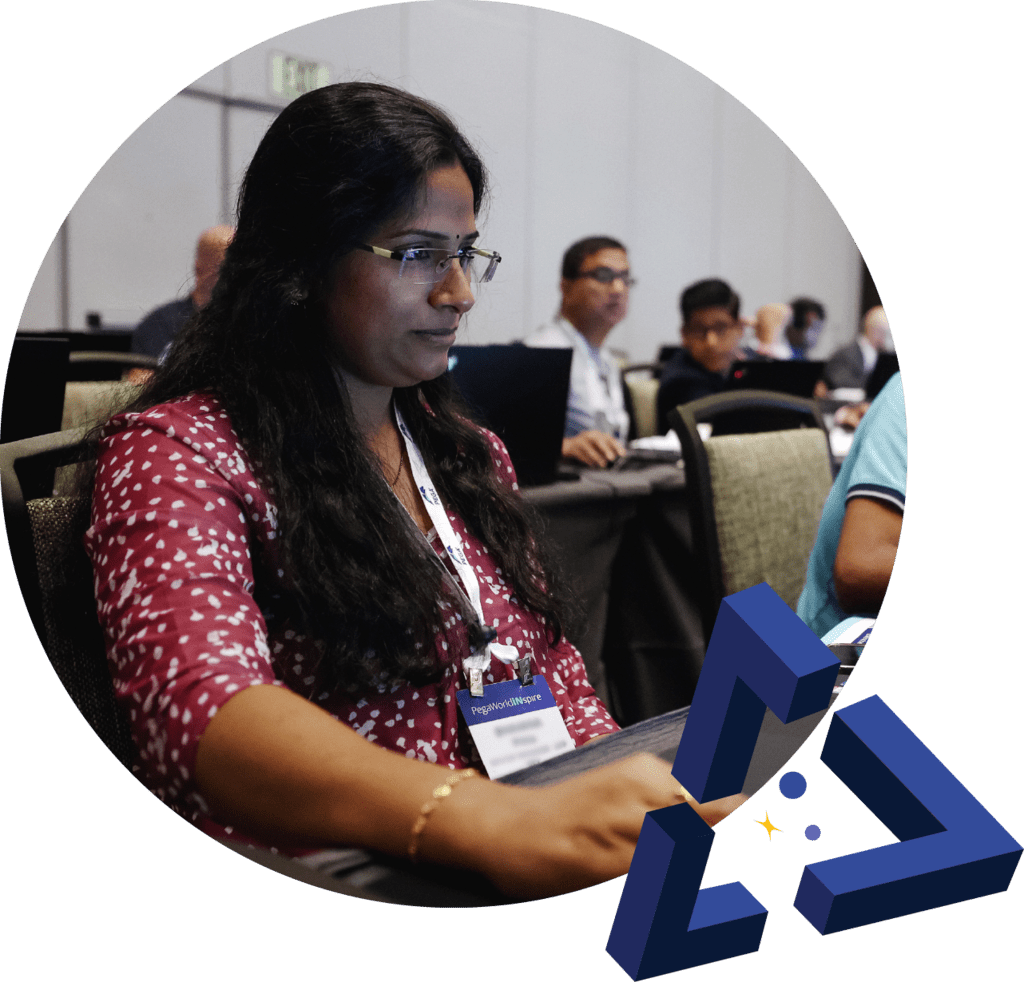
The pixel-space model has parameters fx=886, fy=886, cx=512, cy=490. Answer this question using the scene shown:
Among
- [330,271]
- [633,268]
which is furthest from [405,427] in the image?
[633,268]

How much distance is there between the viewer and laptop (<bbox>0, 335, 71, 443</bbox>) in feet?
2.93

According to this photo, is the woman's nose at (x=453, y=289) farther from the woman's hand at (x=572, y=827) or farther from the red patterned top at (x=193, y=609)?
the woman's hand at (x=572, y=827)

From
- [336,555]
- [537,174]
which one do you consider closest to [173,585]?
[336,555]

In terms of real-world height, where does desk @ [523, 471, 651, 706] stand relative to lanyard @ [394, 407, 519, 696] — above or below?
below

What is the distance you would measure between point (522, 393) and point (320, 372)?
2.90ft

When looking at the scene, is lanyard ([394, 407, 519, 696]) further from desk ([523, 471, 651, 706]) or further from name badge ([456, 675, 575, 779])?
desk ([523, 471, 651, 706])

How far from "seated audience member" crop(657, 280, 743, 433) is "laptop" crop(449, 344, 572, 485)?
4.21ft

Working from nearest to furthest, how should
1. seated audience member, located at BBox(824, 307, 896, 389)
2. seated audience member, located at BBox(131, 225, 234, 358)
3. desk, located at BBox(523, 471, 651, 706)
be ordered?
seated audience member, located at BBox(131, 225, 234, 358) → desk, located at BBox(523, 471, 651, 706) → seated audience member, located at BBox(824, 307, 896, 389)

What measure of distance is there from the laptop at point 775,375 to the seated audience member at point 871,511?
135 centimetres

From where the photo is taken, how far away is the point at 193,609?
637mm

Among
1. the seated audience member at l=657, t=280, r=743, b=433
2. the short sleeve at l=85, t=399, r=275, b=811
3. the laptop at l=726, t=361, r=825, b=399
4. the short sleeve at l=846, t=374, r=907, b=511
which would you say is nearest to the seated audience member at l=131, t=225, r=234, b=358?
the short sleeve at l=85, t=399, r=275, b=811

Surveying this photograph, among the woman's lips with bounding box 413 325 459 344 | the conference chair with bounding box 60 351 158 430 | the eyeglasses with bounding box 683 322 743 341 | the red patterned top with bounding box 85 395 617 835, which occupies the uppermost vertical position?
the woman's lips with bounding box 413 325 459 344

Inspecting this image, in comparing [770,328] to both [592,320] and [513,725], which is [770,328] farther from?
[513,725]

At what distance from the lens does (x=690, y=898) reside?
65 centimetres
